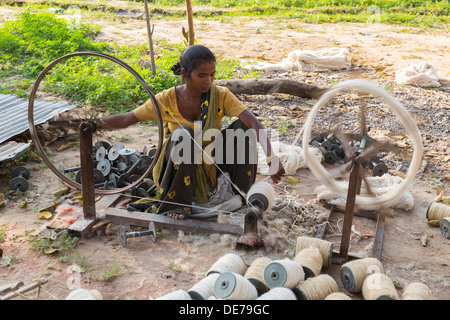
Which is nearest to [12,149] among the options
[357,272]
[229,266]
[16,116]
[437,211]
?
[16,116]

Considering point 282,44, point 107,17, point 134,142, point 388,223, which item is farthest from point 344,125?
point 107,17

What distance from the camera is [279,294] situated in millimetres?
2285

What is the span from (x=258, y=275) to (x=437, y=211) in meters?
1.76

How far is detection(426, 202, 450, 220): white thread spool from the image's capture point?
3.44 metres

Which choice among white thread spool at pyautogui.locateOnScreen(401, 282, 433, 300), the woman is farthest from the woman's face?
white thread spool at pyautogui.locateOnScreen(401, 282, 433, 300)

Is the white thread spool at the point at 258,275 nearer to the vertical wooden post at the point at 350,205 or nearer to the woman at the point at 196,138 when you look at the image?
A: the vertical wooden post at the point at 350,205

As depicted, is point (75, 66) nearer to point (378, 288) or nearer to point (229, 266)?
point (229, 266)

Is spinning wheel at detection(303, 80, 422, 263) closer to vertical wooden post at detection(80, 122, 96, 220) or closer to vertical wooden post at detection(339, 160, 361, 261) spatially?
vertical wooden post at detection(339, 160, 361, 261)

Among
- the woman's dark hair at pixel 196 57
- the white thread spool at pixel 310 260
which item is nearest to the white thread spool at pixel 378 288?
the white thread spool at pixel 310 260

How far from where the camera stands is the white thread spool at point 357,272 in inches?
102

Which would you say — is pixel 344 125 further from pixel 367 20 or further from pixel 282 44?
pixel 367 20

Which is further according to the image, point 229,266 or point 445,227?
point 445,227

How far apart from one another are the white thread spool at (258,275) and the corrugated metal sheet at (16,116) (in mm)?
2682
